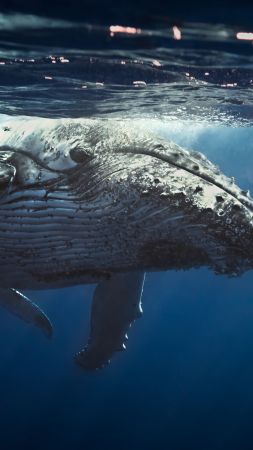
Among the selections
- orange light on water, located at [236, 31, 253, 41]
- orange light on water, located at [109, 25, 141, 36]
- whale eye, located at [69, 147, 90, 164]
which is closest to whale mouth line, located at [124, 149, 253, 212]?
whale eye, located at [69, 147, 90, 164]

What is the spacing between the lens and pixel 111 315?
8.17 metres

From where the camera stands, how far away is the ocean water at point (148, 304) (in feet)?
34.5

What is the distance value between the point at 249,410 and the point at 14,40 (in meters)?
89.0

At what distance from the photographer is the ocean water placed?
1052 cm

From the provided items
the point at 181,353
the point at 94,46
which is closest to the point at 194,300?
the point at 181,353

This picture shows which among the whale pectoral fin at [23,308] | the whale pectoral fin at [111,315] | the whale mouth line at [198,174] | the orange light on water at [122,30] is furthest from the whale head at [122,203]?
the orange light on water at [122,30]

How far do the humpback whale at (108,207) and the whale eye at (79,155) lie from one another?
12 mm

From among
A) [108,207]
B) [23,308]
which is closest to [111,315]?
[23,308]

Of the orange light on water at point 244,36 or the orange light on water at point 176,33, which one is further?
the orange light on water at point 244,36

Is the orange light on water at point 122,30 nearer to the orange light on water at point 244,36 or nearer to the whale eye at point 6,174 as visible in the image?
the orange light on water at point 244,36

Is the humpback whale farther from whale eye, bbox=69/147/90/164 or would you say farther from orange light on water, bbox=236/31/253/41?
orange light on water, bbox=236/31/253/41

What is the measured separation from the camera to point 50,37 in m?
9.70

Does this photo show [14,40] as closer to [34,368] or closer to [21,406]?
[21,406]

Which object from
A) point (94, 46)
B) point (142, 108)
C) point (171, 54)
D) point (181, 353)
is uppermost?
point (181, 353)
